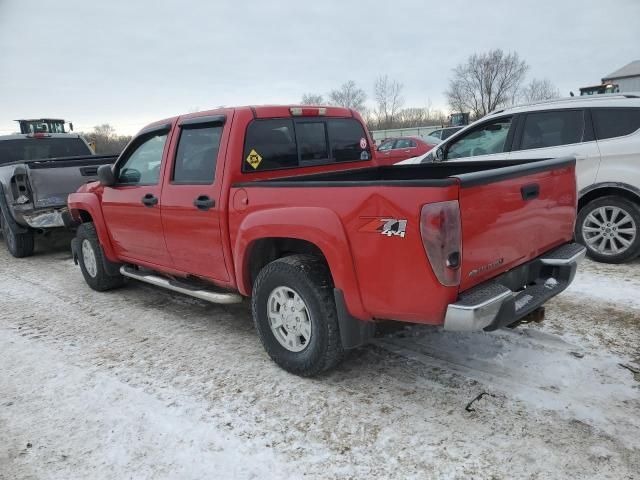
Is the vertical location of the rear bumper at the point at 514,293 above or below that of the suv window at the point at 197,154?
below

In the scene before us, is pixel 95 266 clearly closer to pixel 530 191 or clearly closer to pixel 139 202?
pixel 139 202

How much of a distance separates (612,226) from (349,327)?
4193mm

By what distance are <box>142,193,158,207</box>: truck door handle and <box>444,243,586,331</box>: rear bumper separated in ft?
9.58

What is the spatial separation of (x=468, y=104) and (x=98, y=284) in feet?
186

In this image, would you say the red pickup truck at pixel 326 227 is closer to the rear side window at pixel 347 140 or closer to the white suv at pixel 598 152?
the rear side window at pixel 347 140

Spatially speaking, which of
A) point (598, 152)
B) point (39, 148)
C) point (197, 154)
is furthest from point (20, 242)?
point (598, 152)

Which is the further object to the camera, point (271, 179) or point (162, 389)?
point (271, 179)

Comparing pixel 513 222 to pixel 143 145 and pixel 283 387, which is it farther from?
pixel 143 145

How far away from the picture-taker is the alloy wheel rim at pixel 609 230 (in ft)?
18.2

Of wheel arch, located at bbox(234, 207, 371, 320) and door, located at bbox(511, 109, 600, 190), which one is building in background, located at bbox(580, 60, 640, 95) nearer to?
door, located at bbox(511, 109, 600, 190)

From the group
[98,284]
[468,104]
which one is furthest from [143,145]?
[468,104]

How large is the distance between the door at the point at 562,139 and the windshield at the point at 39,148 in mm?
8245

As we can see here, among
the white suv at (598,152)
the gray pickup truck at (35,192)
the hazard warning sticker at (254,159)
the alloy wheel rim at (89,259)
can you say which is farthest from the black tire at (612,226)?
the gray pickup truck at (35,192)

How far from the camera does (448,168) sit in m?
4.25
